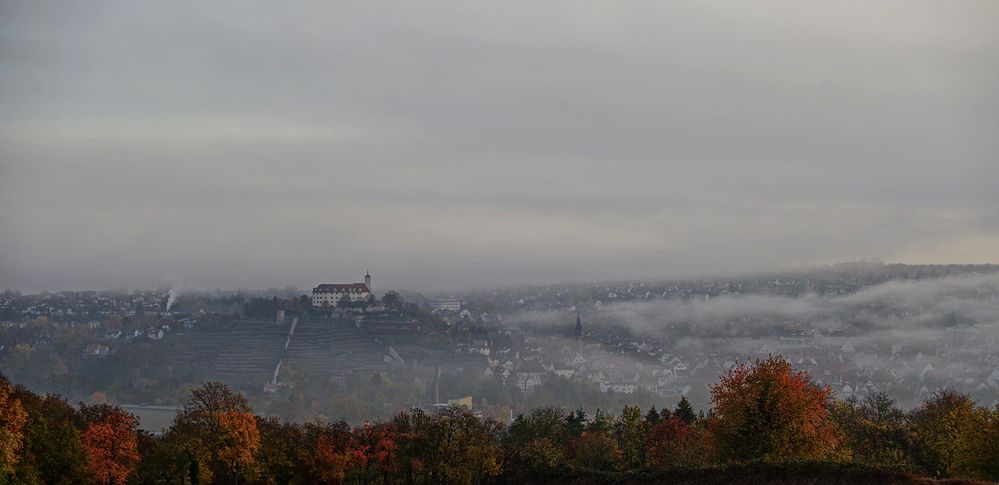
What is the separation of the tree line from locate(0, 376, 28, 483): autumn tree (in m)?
0.09

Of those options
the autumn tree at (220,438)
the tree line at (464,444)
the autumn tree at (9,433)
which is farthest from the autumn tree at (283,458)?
the autumn tree at (9,433)

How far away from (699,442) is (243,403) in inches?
1161

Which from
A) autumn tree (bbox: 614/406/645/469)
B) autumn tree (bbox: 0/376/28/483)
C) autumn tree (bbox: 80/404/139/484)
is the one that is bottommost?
autumn tree (bbox: 614/406/645/469)

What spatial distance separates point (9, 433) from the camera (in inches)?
1804

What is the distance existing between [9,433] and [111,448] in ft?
42.5

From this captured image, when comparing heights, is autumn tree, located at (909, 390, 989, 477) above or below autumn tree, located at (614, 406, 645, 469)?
above

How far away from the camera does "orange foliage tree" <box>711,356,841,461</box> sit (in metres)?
49.1

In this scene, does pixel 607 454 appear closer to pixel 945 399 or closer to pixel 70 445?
pixel 945 399

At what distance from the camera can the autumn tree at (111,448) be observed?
56.0 metres

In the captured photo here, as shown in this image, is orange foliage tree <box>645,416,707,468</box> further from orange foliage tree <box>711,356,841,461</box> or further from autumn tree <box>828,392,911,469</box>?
autumn tree <box>828,392,911,469</box>

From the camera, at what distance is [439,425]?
62.8 metres

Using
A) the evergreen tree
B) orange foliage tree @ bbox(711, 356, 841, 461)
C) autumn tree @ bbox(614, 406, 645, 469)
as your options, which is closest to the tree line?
orange foliage tree @ bbox(711, 356, 841, 461)

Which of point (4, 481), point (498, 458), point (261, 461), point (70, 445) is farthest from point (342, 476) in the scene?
point (4, 481)

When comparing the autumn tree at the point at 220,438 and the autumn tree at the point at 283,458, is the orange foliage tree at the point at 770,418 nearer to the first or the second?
the autumn tree at the point at 283,458
